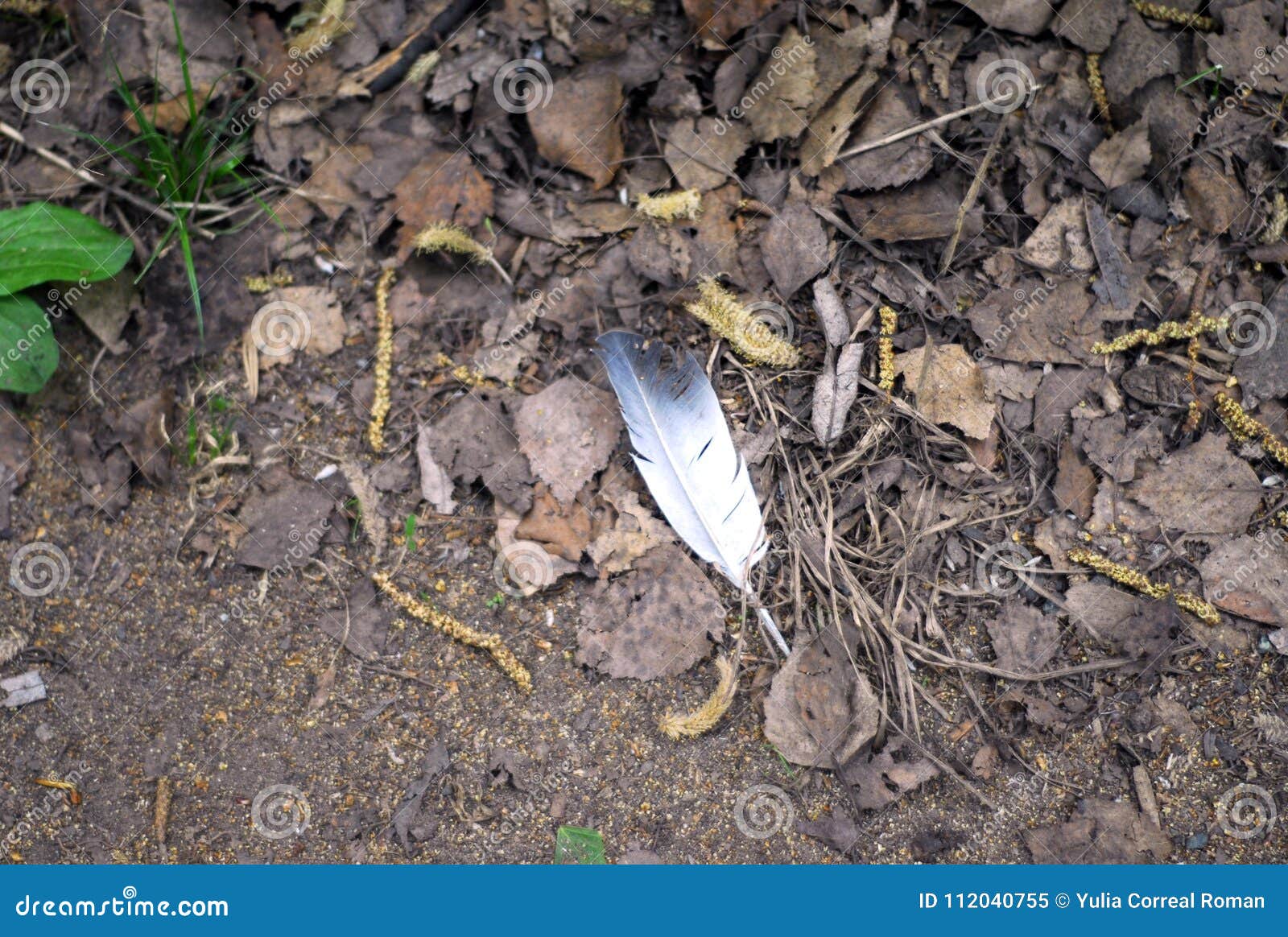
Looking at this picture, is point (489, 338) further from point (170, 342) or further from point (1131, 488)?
point (1131, 488)

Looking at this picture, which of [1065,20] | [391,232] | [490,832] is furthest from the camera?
[391,232]

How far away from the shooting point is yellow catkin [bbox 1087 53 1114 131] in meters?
2.90

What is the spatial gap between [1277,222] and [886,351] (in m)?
1.23

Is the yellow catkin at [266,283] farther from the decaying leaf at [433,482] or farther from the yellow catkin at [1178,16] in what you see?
the yellow catkin at [1178,16]

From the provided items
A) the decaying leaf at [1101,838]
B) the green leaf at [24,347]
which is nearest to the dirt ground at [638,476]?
the decaying leaf at [1101,838]

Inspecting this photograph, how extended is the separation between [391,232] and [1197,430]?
2568 mm

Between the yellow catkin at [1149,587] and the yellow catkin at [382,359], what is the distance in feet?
6.94

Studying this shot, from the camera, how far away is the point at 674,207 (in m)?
2.94

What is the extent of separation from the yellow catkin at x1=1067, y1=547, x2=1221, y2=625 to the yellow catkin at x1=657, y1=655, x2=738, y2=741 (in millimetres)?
1062

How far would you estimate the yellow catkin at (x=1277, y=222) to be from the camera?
9.32 feet

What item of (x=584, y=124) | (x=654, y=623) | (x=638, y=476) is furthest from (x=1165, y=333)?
(x=584, y=124)

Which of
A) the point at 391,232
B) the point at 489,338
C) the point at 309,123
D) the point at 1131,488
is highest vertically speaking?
the point at 309,123

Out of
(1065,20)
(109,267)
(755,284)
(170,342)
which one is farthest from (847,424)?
(109,267)

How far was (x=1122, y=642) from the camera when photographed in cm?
271
